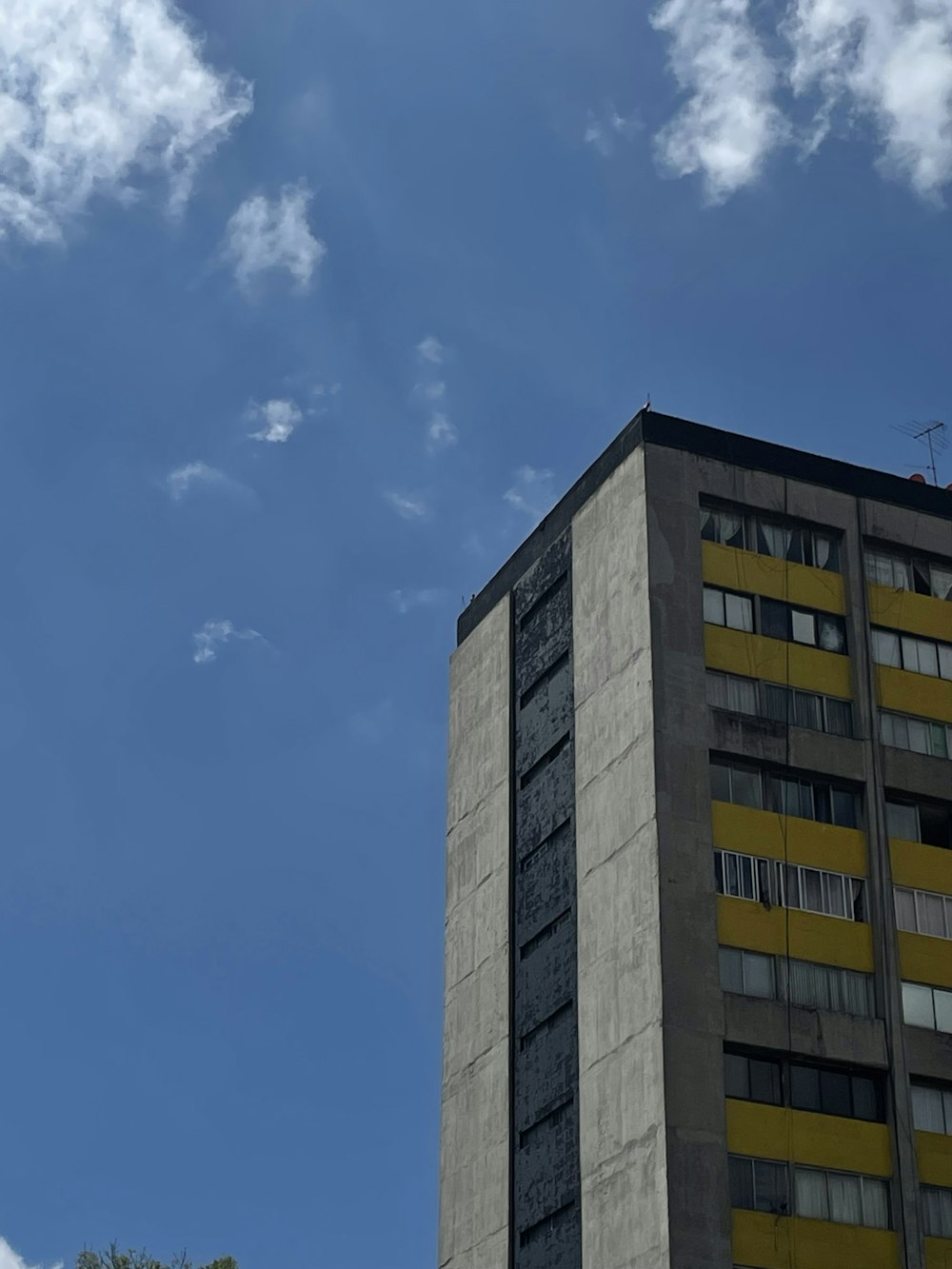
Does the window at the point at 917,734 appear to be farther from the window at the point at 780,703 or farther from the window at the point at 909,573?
the window at the point at 909,573

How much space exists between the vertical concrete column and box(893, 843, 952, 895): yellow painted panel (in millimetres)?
14480

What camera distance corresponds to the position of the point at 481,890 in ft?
240

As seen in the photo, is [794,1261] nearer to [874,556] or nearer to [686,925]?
[686,925]

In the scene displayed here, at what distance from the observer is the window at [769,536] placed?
223 feet

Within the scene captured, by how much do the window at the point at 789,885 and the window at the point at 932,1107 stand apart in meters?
5.69

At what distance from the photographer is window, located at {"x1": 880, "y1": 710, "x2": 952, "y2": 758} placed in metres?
66.6

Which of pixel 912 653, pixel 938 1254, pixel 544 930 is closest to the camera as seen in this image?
pixel 938 1254

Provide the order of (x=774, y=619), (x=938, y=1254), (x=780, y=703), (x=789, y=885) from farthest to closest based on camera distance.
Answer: (x=774, y=619) < (x=780, y=703) < (x=789, y=885) < (x=938, y=1254)

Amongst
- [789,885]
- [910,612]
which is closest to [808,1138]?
[789,885]

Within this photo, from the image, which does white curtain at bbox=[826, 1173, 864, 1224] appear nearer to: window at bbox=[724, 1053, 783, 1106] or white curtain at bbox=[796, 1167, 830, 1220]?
white curtain at bbox=[796, 1167, 830, 1220]

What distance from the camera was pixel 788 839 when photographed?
62.8 m

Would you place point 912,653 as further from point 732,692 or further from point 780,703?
point 732,692

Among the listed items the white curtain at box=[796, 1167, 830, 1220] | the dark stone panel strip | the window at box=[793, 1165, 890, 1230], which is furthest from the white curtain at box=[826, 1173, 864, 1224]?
the dark stone panel strip

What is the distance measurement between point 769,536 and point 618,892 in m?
14.5
